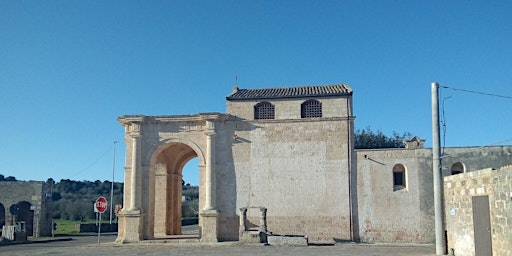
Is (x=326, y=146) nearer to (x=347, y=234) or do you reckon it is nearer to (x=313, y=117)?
(x=313, y=117)

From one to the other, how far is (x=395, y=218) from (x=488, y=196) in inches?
461

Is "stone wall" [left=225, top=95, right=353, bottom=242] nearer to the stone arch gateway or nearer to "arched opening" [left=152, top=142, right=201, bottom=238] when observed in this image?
the stone arch gateway

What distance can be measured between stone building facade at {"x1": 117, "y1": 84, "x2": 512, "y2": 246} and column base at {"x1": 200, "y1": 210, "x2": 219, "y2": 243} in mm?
56

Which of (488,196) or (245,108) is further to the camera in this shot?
(245,108)

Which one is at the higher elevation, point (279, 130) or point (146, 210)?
point (279, 130)

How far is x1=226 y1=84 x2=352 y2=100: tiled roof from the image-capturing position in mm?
28031

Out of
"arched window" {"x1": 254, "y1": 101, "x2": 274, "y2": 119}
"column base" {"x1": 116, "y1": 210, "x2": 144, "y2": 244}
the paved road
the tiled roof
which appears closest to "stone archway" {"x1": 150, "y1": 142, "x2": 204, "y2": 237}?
"column base" {"x1": 116, "y1": 210, "x2": 144, "y2": 244}

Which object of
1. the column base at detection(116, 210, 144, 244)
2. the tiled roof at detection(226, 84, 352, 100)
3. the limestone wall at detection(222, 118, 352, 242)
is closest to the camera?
the limestone wall at detection(222, 118, 352, 242)

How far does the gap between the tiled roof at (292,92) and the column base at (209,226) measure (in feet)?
22.5

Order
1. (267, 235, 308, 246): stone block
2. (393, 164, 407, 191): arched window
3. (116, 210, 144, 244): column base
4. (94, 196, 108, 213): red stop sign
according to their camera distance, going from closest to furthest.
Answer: (267, 235, 308, 246): stone block < (94, 196, 108, 213): red stop sign < (393, 164, 407, 191): arched window < (116, 210, 144, 244): column base

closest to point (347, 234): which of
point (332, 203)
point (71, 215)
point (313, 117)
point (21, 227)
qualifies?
point (332, 203)

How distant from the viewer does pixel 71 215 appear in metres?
76.3

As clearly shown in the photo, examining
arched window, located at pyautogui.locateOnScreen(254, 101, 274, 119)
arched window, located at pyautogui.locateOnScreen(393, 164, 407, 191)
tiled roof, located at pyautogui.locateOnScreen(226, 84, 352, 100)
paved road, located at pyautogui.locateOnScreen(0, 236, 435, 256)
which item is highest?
tiled roof, located at pyautogui.locateOnScreen(226, 84, 352, 100)

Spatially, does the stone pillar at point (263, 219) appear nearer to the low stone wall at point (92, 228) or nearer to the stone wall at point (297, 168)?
the stone wall at point (297, 168)
